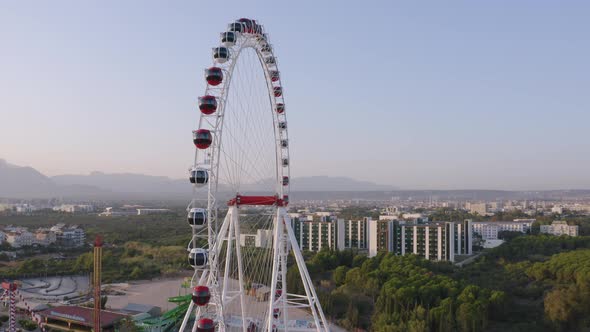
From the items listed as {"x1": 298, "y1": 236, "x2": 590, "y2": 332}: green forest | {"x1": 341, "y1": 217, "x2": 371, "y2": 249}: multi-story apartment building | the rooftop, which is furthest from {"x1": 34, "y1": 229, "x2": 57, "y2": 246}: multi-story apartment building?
{"x1": 298, "y1": 236, "x2": 590, "y2": 332}: green forest

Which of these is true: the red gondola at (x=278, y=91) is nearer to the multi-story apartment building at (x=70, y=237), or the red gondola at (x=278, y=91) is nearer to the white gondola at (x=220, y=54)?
the white gondola at (x=220, y=54)

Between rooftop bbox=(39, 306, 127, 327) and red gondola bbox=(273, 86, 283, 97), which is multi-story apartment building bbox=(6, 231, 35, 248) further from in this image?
red gondola bbox=(273, 86, 283, 97)

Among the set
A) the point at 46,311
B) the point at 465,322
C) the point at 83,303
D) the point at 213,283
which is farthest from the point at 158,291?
the point at 213,283

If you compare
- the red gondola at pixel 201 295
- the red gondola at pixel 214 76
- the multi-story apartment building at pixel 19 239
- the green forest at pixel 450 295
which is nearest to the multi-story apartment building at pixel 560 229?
the green forest at pixel 450 295

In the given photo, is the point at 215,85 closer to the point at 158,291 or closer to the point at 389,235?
the point at 158,291

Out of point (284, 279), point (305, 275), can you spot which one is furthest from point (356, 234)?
point (284, 279)

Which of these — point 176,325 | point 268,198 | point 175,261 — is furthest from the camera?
point 175,261

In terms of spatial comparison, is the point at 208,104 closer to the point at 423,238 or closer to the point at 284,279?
the point at 284,279
